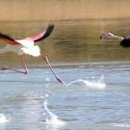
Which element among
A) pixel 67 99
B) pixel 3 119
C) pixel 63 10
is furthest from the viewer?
pixel 63 10

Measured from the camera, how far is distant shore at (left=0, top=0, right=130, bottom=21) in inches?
2360

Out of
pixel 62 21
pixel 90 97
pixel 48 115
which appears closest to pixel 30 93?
A: pixel 90 97

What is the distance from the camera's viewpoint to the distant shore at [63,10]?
59938 mm

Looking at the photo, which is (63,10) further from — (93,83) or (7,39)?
(7,39)

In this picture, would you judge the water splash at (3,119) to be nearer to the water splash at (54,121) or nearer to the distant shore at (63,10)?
the water splash at (54,121)

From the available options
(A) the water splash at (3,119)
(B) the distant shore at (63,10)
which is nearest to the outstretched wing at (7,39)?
(A) the water splash at (3,119)

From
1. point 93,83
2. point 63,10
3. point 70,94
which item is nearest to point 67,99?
point 70,94

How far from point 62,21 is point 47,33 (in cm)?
4034

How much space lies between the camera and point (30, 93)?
58.6ft

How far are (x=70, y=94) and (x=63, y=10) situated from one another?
43.0 meters

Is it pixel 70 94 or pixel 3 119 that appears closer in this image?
pixel 3 119

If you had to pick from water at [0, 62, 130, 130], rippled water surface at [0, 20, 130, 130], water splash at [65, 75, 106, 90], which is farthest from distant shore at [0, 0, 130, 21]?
water splash at [65, 75, 106, 90]

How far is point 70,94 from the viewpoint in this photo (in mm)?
17484

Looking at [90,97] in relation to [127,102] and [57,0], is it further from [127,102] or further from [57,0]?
[57,0]
